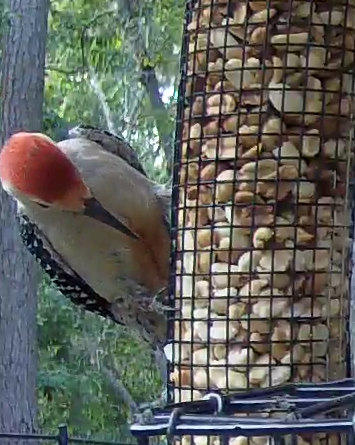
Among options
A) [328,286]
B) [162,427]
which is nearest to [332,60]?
[328,286]

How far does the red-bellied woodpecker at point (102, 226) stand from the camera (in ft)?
9.07

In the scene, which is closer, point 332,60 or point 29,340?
point 332,60

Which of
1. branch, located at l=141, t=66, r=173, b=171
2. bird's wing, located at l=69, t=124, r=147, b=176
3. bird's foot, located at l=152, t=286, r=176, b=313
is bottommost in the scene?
bird's foot, located at l=152, t=286, r=176, b=313

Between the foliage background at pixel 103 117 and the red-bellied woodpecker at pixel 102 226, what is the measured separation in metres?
3.17

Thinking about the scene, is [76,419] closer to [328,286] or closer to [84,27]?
[84,27]

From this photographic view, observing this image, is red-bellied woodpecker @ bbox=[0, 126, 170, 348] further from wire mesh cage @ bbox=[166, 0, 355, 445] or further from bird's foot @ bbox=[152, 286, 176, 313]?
wire mesh cage @ bbox=[166, 0, 355, 445]

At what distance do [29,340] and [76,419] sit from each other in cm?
241

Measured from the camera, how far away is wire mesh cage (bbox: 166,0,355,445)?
188cm

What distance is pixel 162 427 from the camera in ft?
3.91

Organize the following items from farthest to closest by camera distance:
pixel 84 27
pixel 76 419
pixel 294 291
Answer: pixel 76 419, pixel 84 27, pixel 294 291

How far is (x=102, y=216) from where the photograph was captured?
286cm

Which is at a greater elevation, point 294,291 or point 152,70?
point 152,70

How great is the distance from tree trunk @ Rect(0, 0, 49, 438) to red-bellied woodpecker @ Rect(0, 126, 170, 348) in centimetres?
228

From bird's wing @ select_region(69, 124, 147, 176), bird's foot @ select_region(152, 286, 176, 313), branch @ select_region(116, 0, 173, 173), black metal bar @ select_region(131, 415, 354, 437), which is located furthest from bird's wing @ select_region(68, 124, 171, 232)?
branch @ select_region(116, 0, 173, 173)
